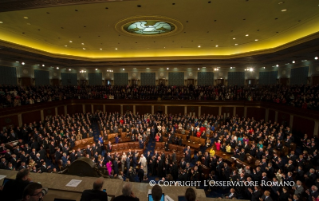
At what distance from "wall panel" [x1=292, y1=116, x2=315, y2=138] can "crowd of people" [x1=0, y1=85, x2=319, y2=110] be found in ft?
3.87

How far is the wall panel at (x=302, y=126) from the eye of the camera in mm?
13073

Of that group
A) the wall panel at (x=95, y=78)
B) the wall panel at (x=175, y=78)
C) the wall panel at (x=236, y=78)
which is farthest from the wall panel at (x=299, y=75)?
the wall panel at (x=95, y=78)

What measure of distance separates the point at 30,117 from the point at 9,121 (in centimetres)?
226

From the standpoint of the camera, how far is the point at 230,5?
842cm

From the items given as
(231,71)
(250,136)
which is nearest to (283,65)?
(231,71)

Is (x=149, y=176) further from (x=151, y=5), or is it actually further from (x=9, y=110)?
(x=9, y=110)

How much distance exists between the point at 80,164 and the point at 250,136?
1290cm

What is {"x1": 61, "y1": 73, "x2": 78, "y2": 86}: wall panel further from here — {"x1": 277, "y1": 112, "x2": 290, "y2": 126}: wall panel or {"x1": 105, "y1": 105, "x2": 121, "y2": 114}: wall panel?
{"x1": 277, "y1": 112, "x2": 290, "y2": 126}: wall panel

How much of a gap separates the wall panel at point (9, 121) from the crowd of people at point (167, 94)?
1159 mm

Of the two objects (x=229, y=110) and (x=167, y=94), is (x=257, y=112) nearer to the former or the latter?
(x=229, y=110)

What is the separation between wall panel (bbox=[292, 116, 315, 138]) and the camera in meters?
13.1

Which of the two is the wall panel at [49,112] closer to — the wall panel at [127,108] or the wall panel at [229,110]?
the wall panel at [127,108]

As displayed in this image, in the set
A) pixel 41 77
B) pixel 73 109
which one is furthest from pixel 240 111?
pixel 41 77

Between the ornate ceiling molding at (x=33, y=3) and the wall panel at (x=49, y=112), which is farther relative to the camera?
the wall panel at (x=49, y=112)
